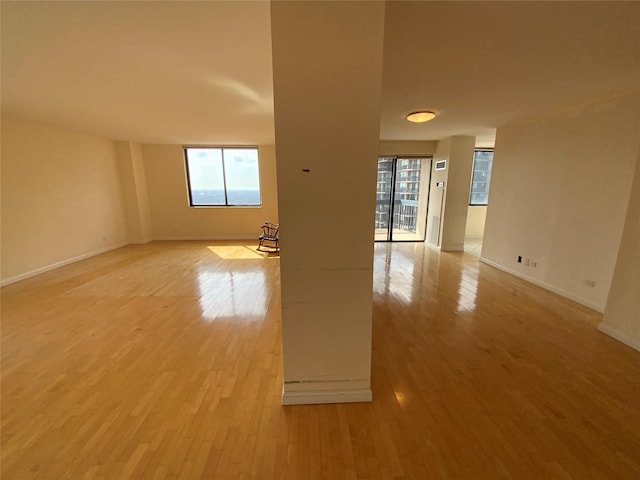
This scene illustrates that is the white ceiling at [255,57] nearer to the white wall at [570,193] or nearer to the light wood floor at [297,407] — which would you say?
the white wall at [570,193]

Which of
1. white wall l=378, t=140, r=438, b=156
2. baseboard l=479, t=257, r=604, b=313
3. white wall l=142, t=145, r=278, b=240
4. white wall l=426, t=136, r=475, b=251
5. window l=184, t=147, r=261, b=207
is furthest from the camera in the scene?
window l=184, t=147, r=261, b=207

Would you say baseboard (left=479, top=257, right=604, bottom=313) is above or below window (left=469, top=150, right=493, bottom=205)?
below

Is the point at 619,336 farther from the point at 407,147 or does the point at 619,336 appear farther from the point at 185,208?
the point at 185,208

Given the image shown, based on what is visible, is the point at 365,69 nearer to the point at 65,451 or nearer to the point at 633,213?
the point at 65,451

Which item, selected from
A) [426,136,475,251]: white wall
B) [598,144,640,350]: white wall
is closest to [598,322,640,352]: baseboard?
[598,144,640,350]: white wall

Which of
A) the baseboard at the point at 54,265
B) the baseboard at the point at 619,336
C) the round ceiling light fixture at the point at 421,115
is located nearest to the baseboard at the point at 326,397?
the baseboard at the point at 619,336

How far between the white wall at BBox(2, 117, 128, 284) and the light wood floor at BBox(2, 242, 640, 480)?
1.28 m

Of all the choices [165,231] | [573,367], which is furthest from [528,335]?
[165,231]

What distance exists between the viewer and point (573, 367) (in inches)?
83.5

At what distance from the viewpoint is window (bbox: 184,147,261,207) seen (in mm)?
6922

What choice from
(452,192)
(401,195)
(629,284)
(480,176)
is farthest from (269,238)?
(480,176)

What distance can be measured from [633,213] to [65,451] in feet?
15.5

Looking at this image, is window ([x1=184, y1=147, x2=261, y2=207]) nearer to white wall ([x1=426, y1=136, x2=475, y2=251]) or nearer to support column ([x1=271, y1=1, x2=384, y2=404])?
white wall ([x1=426, y1=136, x2=475, y2=251])

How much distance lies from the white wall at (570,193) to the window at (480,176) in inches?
115
